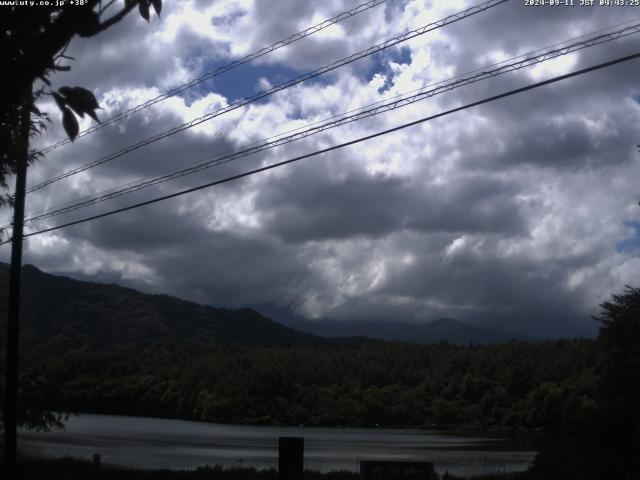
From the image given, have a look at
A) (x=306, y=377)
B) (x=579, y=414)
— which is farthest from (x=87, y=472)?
(x=306, y=377)

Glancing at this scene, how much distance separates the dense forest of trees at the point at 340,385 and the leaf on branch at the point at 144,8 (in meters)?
91.5

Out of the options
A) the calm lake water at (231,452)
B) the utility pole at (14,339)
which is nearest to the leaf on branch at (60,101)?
the utility pole at (14,339)

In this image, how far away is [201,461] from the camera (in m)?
44.5

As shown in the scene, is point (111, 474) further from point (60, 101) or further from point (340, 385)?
point (340, 385)

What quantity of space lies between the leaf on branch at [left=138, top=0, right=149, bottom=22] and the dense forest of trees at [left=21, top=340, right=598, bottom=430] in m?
91.5

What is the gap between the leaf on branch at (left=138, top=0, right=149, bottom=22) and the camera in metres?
5.60

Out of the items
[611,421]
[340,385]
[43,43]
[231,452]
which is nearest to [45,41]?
[43,43]

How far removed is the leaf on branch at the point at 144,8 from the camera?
560cm

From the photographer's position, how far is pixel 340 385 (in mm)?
126438

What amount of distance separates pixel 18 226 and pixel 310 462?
27704mm

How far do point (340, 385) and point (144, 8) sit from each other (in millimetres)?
123070

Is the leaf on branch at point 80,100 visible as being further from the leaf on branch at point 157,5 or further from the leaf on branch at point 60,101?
the leaf on branch at point 157,5

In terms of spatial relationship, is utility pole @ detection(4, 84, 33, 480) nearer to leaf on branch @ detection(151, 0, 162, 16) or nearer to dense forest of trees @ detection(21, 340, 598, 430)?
leaf on branch @ detection(151, 0, 162, 16)

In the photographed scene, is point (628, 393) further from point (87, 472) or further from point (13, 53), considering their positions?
point (13, 53)
